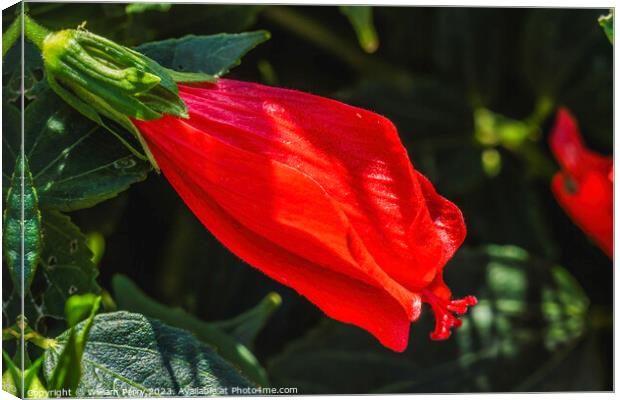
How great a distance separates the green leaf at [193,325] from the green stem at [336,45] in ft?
0.70

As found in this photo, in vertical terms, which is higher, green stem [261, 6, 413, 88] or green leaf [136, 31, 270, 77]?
green leaf [136, 31, 270, 77]

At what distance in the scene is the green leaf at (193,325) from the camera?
522mm

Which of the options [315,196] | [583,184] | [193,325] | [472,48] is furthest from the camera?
[472,48]

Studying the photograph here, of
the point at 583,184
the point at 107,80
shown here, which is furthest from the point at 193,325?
the point at 583,184

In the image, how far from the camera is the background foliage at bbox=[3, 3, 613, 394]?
0.48 metres

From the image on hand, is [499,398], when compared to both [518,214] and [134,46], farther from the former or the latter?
[134,46]

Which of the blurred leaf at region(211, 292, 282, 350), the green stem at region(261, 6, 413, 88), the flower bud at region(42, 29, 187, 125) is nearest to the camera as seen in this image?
the flower bud at region(42, 29, 187, 125)

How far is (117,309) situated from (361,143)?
0.48 ft

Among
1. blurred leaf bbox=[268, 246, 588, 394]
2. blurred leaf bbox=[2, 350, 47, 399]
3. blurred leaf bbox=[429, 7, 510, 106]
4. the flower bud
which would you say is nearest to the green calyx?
the flower bud

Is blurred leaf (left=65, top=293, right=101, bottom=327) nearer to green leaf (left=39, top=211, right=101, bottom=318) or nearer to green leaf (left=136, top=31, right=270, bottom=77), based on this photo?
green leaf (left=39, top=211, right=101, bottom=318)

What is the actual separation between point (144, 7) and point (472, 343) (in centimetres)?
28

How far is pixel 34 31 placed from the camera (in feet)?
1.57

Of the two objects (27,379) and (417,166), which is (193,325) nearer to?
(27,379)

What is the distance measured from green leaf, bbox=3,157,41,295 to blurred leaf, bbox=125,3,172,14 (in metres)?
0.09
